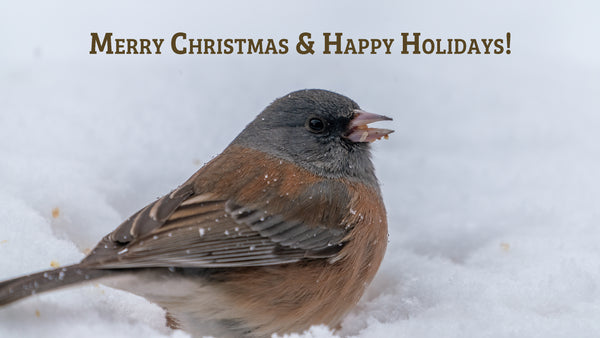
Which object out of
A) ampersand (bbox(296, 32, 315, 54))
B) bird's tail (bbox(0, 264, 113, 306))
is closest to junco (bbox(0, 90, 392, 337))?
bird's tail (bbox(0, 264, 113, 306))

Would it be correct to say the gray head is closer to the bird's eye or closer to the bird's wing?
the bird's eye

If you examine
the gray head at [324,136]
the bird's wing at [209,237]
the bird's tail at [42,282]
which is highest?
the gray head at [324,136]

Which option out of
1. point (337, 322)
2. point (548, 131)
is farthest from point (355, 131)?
point (548, 131)

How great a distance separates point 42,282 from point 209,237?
21.6 inches

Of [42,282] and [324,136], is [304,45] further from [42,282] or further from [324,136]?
[42,282]

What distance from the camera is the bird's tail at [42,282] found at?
6.50ft

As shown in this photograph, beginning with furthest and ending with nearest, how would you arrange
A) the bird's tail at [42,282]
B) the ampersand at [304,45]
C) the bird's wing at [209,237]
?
1. the ampersand at [304,45]
2. the bird's wing at [209,237]
3. the bird's tail at [42,282]

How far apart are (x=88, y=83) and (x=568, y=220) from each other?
2846mm

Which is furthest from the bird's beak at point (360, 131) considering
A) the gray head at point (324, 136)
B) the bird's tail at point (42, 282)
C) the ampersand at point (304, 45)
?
the ampersand at point (304, 45)

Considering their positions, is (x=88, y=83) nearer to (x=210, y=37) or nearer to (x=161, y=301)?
(x=210, y=37)

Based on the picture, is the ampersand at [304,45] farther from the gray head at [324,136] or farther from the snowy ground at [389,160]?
the gray head at [324,136]

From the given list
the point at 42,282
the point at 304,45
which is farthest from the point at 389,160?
the point at 42,282

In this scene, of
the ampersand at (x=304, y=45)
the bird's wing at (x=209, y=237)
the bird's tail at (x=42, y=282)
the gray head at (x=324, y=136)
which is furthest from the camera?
the ampersand at (x=304, y=45)

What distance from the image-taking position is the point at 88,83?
4.10 m
